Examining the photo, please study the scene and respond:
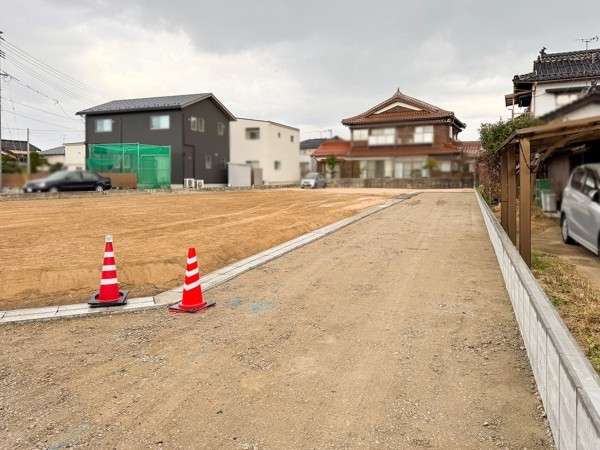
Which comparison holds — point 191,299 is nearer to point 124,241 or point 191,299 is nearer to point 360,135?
point 124,241

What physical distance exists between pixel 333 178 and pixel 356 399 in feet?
123

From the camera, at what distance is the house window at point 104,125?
33969 millimetres

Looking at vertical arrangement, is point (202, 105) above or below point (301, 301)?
above

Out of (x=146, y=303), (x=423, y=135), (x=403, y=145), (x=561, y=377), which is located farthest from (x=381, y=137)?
(x=561, y=377)

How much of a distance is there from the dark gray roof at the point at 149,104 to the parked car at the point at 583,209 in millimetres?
28109

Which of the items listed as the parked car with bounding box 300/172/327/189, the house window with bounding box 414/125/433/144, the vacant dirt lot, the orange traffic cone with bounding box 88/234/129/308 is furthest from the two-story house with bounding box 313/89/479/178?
the orange traffic cone with bounding box 88/234/129/308

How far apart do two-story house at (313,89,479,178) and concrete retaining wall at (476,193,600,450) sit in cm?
1579

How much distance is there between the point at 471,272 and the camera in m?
7.09

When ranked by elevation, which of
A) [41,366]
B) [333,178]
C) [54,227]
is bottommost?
[41,366]

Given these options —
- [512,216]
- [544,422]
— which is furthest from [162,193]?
[544,422]

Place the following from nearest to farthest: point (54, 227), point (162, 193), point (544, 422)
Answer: point (544, 422) < point (54, 227) < point (162, 193)

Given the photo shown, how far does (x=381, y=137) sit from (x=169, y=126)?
56.9 ft

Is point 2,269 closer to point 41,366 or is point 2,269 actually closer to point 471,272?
point 41,366

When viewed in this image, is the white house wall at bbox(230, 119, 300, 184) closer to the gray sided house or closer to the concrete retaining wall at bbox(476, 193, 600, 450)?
the gray sided house
